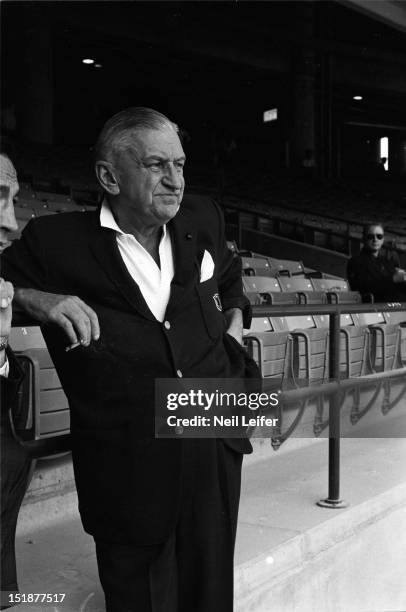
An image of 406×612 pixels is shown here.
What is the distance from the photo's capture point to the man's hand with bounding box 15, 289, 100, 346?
41.5 inches

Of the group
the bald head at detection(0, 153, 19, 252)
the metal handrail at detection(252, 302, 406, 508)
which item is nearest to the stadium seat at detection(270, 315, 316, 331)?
the metal handrail at detection(252, 302, 406, 508)

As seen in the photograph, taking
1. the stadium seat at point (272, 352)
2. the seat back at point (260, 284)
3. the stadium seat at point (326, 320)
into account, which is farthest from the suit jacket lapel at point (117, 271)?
the seat back at point (260, 284)

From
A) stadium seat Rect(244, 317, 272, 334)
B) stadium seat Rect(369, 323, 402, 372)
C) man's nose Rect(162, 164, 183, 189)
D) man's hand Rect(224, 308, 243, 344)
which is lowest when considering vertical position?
stadium seat Rect(369, 323, 402, 372)

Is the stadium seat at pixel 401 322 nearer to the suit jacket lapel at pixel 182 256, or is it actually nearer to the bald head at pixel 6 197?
the suit jacket lapel at pixel 182 256

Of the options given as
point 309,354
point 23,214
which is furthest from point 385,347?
point 23,214

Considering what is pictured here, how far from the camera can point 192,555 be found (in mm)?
1244

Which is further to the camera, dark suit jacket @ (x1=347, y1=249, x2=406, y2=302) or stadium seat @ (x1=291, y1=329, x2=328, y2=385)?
dark suit jacket @ (x1=347, y1=249, x2=406, y2=302)

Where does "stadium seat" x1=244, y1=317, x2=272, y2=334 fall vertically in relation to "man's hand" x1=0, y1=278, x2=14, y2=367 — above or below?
below

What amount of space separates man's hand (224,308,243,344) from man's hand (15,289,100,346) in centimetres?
36

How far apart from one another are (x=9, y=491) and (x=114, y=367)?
32 cm

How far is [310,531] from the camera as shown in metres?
1.92

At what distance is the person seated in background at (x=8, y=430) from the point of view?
3.22 feet

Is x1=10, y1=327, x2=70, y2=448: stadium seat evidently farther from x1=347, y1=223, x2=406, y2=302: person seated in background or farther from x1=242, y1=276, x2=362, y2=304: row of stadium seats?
x1=347, y1=223, x2=406, y2=302: person seated in background

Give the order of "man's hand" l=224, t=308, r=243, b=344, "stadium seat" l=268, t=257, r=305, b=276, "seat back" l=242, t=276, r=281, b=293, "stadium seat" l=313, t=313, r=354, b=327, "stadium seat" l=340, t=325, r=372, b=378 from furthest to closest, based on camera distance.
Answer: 1. "stadium seat" l=268, t=257, r=305, b=276
2. "seat back" l=242, t=276, r=281, b=293
3. "stadium seat" l=313, t=313, r=354, b=327
4. "stadium seat" l=340, t=325, r=372, b=378
5. "man's hand" l=224, t=308, r=243, b=344
